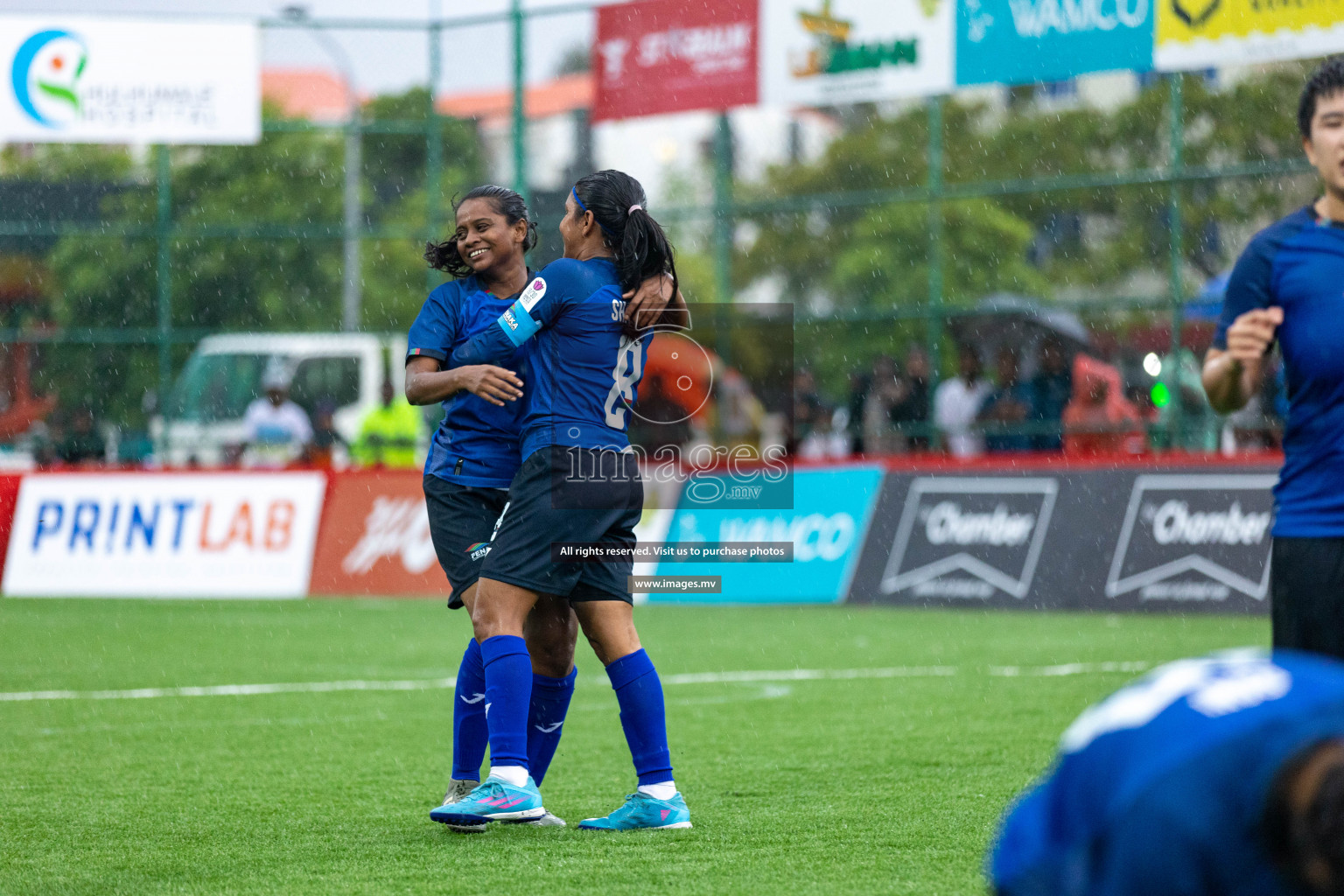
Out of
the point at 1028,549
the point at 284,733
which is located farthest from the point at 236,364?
the point at 284,733

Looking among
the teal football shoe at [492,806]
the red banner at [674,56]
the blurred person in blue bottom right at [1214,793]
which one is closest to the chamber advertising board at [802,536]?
the red banner at [674,56]

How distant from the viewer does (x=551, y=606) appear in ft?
18.9

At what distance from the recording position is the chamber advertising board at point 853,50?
16703 mm

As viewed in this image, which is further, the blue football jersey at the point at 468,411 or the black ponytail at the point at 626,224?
the blue football jersey at the point at 468,411

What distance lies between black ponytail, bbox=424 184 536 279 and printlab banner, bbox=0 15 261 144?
13364mm

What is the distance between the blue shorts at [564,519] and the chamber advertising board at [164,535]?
35.5 feet

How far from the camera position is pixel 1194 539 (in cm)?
1323

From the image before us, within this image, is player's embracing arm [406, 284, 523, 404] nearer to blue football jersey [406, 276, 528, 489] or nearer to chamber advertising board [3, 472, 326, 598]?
blue football jersey [406, 276, 528, 489]

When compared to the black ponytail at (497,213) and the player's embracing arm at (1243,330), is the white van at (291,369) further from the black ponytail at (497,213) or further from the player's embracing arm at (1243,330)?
the player's embracing arm at (1243,330)

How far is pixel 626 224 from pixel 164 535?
11414mm

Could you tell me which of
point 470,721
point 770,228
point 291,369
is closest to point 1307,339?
point 470,721

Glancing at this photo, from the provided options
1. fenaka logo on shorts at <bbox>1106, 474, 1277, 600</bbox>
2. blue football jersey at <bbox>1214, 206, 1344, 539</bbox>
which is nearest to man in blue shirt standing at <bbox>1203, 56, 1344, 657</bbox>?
blue football jersey at <bbox>1214, 206, 1344, 539</bbox>

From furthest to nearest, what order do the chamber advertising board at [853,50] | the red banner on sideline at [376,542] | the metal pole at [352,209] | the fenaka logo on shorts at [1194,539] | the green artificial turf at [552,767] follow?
the metal pole at [352,209]
the chamber advertising board at [853,50]
the red banner on sideline at [376,542]
the fenaka logo on shorts at [1194,539]
the green artificial turf at [552,767]

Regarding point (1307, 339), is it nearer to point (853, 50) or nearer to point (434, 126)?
point (853, 50)
